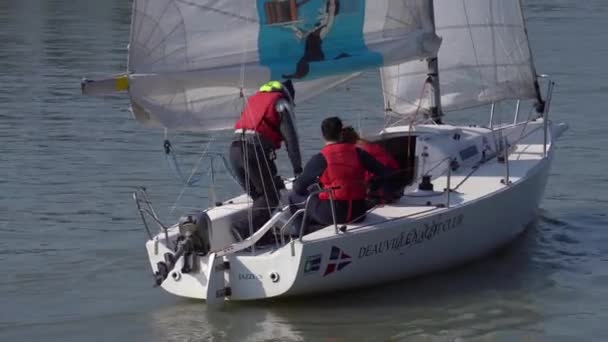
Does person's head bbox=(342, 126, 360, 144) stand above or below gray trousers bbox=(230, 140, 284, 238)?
above

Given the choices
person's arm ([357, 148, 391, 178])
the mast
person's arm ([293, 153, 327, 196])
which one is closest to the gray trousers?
person's arm ([293, 153, 327, 196])

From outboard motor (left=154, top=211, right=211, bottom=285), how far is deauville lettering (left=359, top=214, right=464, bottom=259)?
1.21m

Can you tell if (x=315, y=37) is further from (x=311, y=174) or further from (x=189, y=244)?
(x=189, y=244)

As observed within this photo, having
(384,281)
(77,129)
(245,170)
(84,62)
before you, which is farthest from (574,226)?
(84,62)

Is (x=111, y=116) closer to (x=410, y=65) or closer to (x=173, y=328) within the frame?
(x=410, y=65)

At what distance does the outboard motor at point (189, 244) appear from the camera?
34.4 feet

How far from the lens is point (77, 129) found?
20.0 metres

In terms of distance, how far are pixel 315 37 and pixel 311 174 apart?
1.31 metres

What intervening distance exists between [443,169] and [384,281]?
179cm

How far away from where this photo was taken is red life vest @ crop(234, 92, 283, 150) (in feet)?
35.6

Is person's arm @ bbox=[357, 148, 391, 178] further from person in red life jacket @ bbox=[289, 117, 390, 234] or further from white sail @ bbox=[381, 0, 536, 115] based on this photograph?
white sail @ bbox=[381, 0, 536, 115]

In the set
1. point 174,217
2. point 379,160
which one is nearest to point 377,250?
point 379,160

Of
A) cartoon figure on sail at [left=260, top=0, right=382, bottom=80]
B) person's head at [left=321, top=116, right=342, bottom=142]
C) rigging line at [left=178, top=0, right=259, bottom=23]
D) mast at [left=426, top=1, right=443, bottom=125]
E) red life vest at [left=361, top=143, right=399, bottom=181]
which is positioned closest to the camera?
person's head at [left=321, top=116, right=342, bottom=142]

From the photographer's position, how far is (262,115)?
10.9 metres
